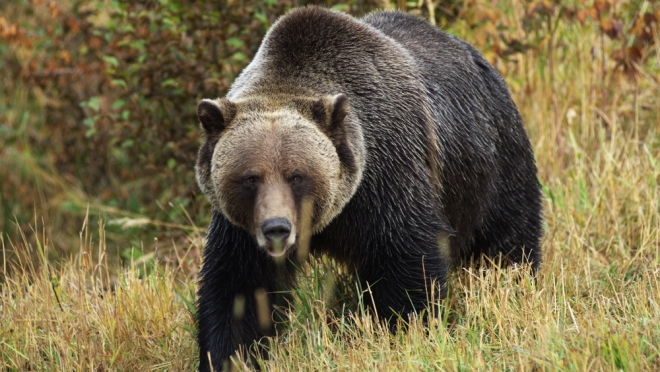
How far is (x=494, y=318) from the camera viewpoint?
4.91m

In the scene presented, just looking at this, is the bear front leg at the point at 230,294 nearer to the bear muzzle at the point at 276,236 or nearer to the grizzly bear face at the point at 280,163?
the grizzly bear face at the point at 280,163

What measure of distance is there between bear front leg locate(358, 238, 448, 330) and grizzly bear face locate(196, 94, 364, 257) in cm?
42

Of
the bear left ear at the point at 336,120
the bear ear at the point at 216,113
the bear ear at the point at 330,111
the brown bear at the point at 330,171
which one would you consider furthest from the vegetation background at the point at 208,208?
the bear ear at the point at 216,113

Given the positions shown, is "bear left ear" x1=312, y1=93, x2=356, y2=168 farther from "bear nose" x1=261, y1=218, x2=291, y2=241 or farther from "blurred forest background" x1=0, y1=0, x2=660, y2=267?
"blurred forest background" x1=0, y1=0, x2=660, y2=267

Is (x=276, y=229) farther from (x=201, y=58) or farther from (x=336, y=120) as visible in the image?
(x=201, y=58)

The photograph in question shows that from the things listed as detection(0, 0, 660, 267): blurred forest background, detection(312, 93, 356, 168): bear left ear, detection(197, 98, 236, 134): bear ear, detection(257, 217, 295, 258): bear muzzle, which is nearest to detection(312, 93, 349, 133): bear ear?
detection(312, 93, 356, 168): bear left ear

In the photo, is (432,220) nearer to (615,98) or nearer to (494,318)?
(494,318)

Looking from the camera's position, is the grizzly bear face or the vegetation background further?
the vegetation background

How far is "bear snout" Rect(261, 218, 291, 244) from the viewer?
14.4ft

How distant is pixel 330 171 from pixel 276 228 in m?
0.52

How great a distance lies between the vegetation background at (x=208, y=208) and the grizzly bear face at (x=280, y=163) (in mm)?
633

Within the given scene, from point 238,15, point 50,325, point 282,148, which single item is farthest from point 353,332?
point 238,15

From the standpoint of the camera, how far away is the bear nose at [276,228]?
438 cm

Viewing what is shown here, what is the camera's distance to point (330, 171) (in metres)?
4.77
